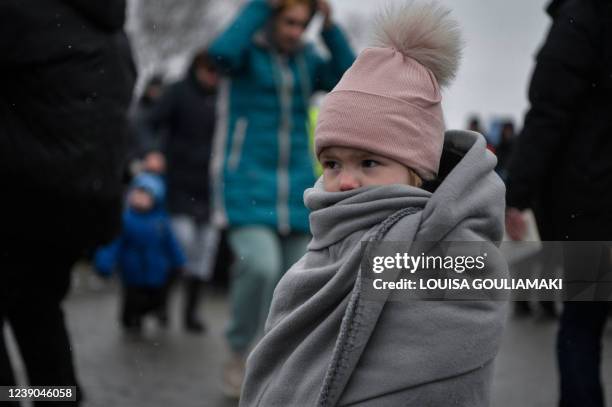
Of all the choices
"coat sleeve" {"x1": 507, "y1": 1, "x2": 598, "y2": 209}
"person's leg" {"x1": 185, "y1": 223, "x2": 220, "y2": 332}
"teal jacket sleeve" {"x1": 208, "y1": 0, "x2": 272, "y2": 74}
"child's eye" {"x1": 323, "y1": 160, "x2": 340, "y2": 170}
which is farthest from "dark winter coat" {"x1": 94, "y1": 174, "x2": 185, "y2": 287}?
"child's eye" {"x1": 323, "y1": 160, "x2": 340, "y2": 170}

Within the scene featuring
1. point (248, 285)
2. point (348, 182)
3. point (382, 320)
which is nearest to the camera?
point (382, 320)

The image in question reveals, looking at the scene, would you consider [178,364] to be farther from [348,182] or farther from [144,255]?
[348,182]

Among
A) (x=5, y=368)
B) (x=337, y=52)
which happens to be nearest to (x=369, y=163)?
(x=5, y=368)

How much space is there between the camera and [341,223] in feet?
8.84

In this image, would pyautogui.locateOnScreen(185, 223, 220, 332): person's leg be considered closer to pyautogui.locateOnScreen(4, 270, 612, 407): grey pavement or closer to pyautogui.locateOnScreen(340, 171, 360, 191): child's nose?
pyautogui.locateOnScreen(4, 270, 612, 407): grey pavement

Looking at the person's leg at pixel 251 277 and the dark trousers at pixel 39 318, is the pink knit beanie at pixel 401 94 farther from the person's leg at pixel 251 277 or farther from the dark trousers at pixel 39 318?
the person's leg at pixel 251 277

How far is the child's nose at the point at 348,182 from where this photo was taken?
2729 millimetres

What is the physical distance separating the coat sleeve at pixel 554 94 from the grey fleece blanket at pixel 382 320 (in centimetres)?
132

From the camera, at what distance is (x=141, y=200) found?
362 inches

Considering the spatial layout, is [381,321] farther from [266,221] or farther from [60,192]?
[266,221]

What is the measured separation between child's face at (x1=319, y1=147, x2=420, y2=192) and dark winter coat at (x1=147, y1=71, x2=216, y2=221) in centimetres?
657

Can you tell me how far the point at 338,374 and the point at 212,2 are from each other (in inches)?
1888

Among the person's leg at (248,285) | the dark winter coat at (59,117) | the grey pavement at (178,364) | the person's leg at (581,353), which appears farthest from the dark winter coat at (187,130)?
the person's leg at (581,353)

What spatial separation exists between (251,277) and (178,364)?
1579 millimetres
